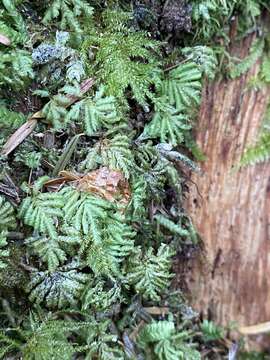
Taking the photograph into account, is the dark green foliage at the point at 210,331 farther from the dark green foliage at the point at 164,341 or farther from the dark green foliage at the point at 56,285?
the dark green foliage at the point at 56,285

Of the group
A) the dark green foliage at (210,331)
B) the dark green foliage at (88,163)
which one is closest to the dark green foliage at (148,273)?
the dark green foliage at (88,163)

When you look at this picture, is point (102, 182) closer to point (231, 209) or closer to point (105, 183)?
point (105, 183)

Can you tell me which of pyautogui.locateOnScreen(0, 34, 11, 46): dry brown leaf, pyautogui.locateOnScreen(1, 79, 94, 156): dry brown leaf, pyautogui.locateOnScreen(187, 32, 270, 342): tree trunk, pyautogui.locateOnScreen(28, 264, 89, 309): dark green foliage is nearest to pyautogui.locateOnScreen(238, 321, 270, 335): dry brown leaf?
pyautogui.locateOnScreen(187, 32, 270, 342): tree trunk

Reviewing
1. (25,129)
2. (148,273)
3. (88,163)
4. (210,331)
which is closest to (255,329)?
(210,331)

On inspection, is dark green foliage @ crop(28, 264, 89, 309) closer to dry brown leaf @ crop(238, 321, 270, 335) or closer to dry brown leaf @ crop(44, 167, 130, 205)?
dry brown leaf @ crop(44, 167, 130, 205)

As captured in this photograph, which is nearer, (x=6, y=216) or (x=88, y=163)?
(x=6, y=216)

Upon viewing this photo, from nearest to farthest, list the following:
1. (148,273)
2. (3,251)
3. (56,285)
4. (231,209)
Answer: (3,251) → (56,285) → (148,273) → (231,209)

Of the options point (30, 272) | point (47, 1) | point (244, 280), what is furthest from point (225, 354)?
point (47, 1)
